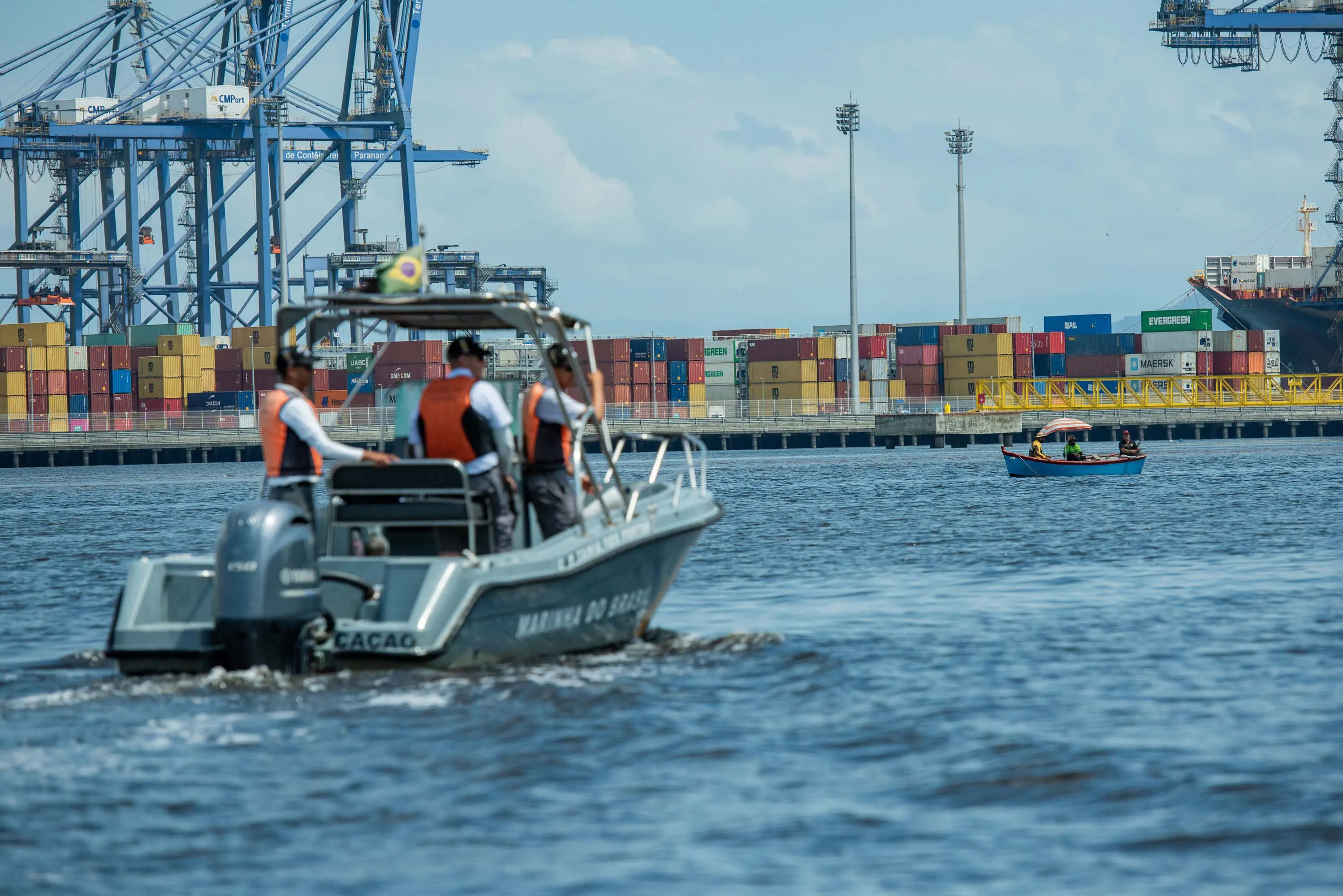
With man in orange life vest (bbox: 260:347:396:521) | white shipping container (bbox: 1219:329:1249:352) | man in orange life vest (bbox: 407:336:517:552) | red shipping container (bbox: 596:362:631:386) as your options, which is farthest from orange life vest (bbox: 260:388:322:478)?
white shipping container (bbox: 1219:329:1249:352)

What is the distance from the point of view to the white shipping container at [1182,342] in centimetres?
9925

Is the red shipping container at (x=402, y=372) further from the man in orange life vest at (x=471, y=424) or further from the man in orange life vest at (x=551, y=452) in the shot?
the man in orange life vest at (x=471, y=424)

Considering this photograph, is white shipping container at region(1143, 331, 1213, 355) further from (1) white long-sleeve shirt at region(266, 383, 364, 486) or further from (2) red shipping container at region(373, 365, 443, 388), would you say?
(1) white long-sleeve shirt at region(266, 383, 364, 486)

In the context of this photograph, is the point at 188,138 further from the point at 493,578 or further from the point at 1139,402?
the point at 493,578

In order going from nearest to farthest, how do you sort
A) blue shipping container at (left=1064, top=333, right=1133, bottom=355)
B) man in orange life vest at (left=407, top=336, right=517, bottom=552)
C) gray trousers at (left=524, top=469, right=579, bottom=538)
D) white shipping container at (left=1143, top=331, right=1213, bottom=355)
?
man in orange life vest at (left=407, top=336, right=517, bottom=552) → gray trousers at (left=524, top=469, right=579, bottom=538) → white shipping container at (left=1143, top=331, right=1213, bottom=355) → blue shipping container at (left=1064, top=333, right=1133, bottom=355)

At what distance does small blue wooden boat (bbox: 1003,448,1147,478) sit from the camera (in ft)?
144

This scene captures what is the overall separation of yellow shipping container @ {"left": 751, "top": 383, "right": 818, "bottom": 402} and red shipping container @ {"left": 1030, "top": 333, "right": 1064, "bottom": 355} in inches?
537

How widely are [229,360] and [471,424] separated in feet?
304

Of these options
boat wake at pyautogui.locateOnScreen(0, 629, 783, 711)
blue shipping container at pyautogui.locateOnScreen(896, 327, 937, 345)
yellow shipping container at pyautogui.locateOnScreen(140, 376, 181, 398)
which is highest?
blue shipping container at pyautogui.locateOnScreen(896, 327, 937, 345)

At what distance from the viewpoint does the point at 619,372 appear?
102 metres

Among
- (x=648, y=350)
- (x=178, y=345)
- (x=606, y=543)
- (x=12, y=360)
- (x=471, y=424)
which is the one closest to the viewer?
(x=471, y=424)

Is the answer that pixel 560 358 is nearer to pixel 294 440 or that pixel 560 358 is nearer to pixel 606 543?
pixel 606 543

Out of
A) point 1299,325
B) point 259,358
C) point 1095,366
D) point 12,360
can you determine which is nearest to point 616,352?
point 259,358

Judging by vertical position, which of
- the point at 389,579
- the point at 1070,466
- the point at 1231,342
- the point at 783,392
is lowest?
the point at 1070,466
